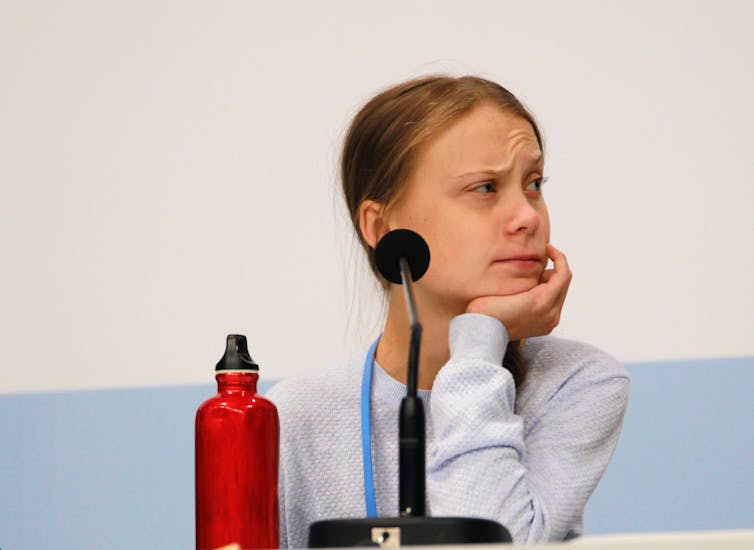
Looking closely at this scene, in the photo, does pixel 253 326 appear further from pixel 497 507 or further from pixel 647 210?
pixel 497 507

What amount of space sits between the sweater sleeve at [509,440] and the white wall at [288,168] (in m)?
0.61

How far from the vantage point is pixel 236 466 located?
1091mm

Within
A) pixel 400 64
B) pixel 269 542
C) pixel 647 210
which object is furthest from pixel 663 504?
pixel 269 542

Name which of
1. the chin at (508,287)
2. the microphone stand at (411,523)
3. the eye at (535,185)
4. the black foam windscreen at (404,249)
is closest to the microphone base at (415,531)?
the microphone stand at (411,523)

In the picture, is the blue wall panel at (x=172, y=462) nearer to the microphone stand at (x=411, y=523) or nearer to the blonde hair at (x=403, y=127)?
the blonde hair at (x=403, y=127)

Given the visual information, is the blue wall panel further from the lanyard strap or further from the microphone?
the microphone

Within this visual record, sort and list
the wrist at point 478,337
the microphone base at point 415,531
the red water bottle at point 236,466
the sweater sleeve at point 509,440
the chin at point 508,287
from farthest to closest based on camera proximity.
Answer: the chin at point 508,287 < the wrist at point 478,337 < the sweater sleeve at point 509,440 < the red water bottle at point 236,466 < the microphone base at point 415,531

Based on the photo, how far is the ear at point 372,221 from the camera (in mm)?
1604

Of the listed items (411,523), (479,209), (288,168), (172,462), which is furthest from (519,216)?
(172,462)

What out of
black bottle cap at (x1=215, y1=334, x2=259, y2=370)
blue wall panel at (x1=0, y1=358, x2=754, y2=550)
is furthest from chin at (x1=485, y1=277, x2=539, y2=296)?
blue wall panel at (x1=0, y1=358, x2=754, y2=550)

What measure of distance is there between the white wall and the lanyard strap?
46 cm

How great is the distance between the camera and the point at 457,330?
140cm

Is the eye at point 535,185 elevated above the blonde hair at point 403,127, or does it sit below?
below

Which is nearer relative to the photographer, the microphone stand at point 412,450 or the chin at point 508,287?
the microphone stand at point 412,450
